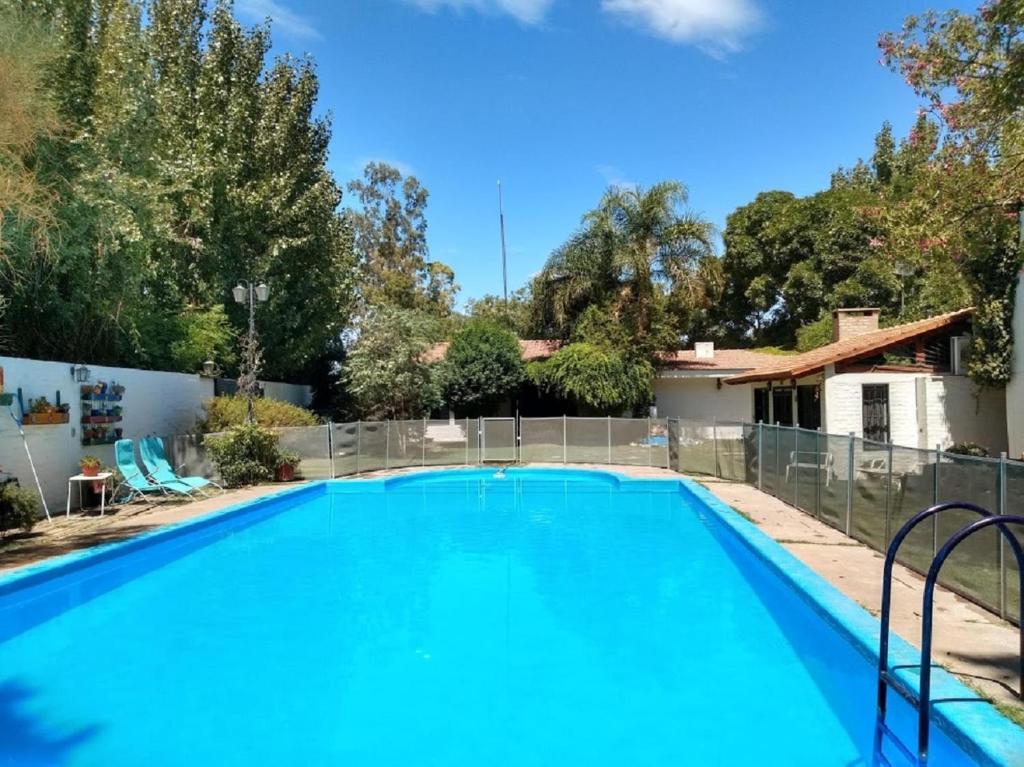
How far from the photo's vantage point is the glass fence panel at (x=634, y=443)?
19609mm

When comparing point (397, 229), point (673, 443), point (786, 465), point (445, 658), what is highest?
point (397, 229)

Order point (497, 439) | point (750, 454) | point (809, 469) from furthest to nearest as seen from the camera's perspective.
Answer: point (497, 439), point (750, 454), point (809, 469)

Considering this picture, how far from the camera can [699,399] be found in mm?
26406

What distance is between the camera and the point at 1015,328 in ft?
43.1

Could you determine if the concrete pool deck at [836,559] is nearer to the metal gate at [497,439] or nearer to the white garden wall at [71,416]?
the white garden wall at [71,416]

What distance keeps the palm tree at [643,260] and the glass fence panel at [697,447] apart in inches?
226

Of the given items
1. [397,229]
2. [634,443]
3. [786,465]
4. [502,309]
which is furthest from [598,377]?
[502,309]

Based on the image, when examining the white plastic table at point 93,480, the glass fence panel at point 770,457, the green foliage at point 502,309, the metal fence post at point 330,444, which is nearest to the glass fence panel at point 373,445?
the metal fence post at point 330,444

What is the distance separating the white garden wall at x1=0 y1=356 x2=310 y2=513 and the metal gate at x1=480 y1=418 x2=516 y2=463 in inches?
311

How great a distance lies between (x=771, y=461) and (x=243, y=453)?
36.0 feet

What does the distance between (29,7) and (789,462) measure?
52.2 feet

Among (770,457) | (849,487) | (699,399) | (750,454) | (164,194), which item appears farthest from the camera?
(699,399)

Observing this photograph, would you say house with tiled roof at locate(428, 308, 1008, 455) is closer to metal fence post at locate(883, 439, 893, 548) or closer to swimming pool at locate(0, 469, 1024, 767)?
swimming pool at locate(0, 469, 1024, 767)

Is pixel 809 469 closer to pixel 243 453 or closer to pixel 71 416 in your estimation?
pixel 243 453
